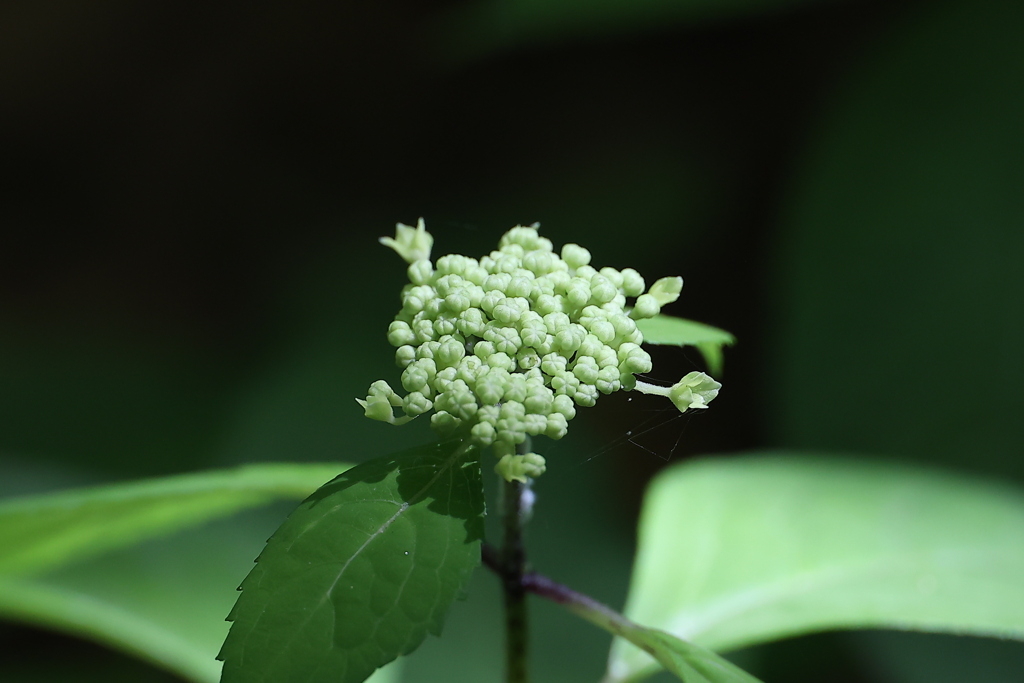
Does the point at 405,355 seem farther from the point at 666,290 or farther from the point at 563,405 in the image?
the point at 666,290

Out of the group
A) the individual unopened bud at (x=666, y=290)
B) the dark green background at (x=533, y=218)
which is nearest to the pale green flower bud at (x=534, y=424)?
the individual unopened bud at (x=666, y=290)

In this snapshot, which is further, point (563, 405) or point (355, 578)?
point (563, 405)

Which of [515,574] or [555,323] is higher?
[555,323]

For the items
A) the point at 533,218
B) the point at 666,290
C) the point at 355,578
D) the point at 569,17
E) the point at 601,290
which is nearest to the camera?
the point at 355,578

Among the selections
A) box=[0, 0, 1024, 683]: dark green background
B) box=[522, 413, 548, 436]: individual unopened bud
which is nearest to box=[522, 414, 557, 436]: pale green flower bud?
box=[522, 413, 548, 436]: individual unopened bud

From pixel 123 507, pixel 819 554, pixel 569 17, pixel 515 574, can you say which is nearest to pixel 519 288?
pixel 515 574

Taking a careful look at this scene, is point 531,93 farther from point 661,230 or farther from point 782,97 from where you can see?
point 782,97
